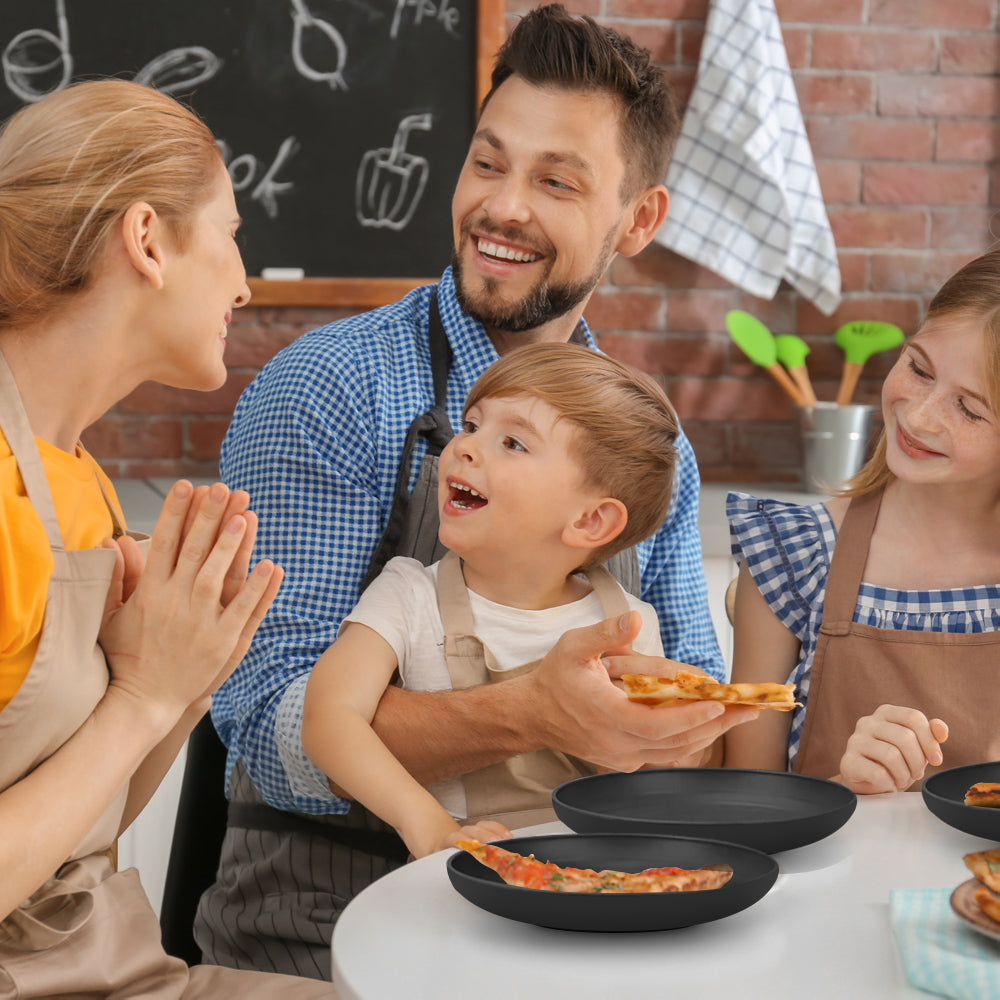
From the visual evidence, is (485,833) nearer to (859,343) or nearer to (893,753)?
(893,753)

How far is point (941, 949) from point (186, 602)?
25.2 inches

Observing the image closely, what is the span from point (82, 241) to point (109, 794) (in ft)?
1.59

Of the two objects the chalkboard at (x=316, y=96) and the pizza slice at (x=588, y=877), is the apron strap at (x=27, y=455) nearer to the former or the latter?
the pizza slice at (x=588, y=877)

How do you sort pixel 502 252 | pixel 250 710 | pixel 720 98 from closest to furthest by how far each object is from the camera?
pixel 250 710 → pixel 502 252 → pixel 720 98

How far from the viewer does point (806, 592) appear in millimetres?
1622

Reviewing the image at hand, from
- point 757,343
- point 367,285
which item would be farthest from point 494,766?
point 757,343

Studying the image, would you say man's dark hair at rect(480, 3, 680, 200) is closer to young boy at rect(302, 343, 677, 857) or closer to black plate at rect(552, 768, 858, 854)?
young boy at rect(302, 343, 677, 857)

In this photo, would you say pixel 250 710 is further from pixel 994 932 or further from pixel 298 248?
pixel 298 248

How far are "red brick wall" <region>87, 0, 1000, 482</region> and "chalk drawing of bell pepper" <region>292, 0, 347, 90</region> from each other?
0.50 m

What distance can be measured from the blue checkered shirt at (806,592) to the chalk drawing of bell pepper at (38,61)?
5.85ft

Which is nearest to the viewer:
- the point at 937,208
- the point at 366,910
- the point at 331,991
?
the point at 366,910

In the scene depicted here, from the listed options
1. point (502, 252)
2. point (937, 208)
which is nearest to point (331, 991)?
point (502, 252)

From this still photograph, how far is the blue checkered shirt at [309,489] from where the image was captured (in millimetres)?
1516

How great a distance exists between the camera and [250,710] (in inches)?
60.0
